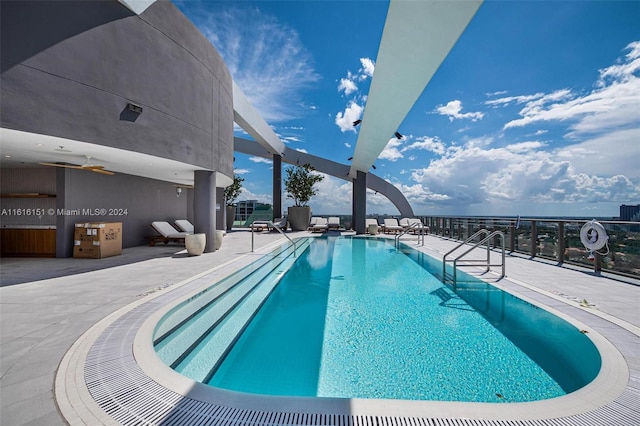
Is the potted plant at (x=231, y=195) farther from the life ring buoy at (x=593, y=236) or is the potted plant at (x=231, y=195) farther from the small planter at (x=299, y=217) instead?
the life ring buoy at (x=593, y=236)

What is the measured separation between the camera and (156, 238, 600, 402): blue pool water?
8.05 ft

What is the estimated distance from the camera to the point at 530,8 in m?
6.32

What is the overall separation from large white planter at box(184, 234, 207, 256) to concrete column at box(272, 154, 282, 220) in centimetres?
1002

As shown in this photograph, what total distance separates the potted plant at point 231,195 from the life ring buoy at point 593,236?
17.0 m

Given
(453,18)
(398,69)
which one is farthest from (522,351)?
(398,69)

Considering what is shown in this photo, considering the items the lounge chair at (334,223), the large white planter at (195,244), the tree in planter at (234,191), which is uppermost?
the tree in planter at (234,191)

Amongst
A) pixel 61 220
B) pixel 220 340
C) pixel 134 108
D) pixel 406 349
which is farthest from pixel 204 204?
pixel 406 349

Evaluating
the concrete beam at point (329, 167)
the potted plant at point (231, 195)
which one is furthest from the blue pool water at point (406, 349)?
the concrete beam at point (329, 167)

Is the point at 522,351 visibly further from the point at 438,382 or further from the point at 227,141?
the point at 227,141

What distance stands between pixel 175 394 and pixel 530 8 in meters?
9.24

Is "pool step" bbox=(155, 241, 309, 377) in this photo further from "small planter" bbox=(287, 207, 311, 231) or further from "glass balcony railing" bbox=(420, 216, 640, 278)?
"small planter" bbox=(287, 207, 311, 231)

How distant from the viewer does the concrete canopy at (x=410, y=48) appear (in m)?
3.54

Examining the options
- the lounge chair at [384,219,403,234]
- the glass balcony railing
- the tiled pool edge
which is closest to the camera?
the tiled pool edge

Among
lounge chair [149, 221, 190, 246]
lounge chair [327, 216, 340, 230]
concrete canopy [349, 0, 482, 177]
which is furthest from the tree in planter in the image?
concrete canopy [349, 0, 482, 177]
